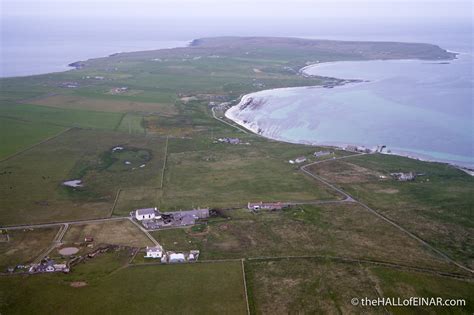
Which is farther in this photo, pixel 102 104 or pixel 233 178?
pixel 102 104


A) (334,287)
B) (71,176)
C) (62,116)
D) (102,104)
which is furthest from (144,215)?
(102,104)

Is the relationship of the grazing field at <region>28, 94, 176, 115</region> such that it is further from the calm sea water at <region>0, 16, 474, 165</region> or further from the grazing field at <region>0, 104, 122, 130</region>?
the calm sea water at <region>0, 16, 474, 165</region>

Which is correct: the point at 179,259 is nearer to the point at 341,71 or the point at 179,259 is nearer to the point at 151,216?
the point at 151,216

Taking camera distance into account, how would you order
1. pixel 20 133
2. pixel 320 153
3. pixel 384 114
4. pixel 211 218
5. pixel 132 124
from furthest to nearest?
pixel 384 114, pixel 132 124, pixel 20 133, pixel 320 153, pixel 211 218

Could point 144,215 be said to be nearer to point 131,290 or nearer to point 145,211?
point 145,211

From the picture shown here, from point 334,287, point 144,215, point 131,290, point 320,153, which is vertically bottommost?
point 334,287

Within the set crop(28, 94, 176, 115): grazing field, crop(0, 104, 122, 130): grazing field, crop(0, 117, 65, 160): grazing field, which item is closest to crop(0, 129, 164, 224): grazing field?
crop(0, 117, 65, 160): grazing field

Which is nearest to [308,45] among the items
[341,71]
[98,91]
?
[341,71]
